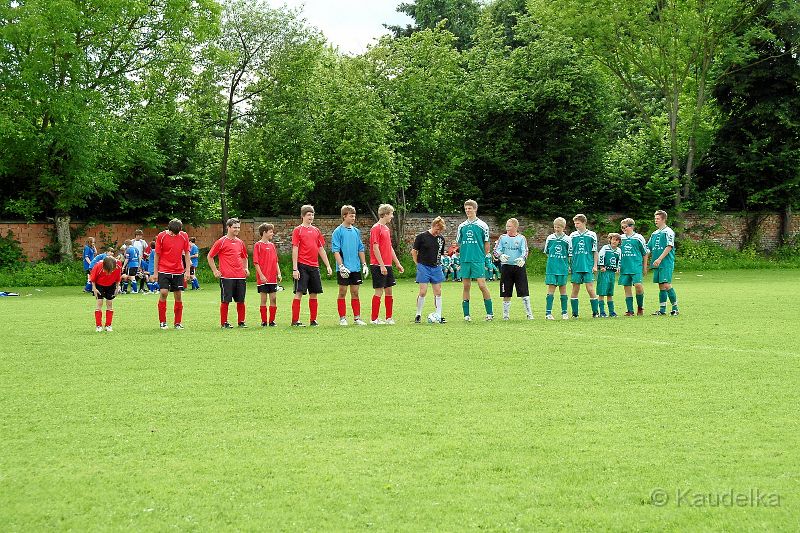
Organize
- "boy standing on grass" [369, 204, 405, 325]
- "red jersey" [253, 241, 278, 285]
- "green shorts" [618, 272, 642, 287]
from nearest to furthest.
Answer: "boy standing on grass" [369, 204, 405, 325] < "red jersey" [253, 241, 278, 285] < "green shorts" [618, 272, 642, 287]

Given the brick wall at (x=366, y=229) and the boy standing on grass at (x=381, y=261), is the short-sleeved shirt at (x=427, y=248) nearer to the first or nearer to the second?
the boy standing on grass at (x=381, y=261)

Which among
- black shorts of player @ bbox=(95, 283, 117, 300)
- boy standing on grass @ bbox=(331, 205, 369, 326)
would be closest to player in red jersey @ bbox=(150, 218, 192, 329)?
black shorts of player @ bbox=(95, 283, 117, 300)

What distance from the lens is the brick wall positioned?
124 ft

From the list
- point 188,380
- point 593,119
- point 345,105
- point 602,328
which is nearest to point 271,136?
point 345,105

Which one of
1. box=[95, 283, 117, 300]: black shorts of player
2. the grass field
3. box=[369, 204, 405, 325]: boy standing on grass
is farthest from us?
box=[369, 204, 405, 325]: boy standing on grass

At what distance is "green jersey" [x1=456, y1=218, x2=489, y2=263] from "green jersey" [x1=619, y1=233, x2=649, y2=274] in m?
3.20

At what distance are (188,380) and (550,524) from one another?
6.05 metres

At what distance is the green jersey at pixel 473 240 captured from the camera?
1709cm

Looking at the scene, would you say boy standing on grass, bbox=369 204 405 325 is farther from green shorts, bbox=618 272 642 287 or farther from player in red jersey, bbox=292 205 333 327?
green shorts, bbox=618 272 642 287

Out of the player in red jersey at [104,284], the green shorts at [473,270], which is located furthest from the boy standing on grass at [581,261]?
the player in red jersey at [104,284]

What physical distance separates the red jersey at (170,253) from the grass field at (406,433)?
9.55 feet

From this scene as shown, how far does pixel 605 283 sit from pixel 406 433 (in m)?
12.3

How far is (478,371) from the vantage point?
10.5 m

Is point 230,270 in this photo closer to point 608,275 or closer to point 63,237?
point 608,275
